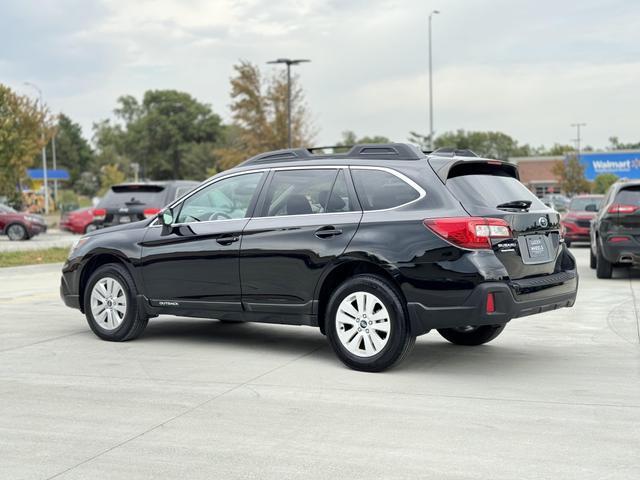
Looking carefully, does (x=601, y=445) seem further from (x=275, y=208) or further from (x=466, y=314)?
(x=275, y=208)

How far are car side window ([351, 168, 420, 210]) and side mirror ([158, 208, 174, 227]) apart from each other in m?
2.00

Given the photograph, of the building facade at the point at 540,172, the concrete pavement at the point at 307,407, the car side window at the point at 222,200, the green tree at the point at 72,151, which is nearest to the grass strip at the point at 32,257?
the concrete pavement at the point at 307,407

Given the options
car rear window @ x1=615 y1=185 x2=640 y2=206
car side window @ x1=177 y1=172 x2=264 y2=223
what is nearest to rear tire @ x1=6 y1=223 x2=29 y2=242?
car rear window @ x1=615 y1=185 x2=640 y2=206

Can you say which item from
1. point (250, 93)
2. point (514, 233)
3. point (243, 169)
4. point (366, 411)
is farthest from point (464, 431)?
point (250, 93)

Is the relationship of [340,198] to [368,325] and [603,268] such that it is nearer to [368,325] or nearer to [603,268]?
[368,325]

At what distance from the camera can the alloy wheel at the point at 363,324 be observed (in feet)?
22.6

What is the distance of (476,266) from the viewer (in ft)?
21.5

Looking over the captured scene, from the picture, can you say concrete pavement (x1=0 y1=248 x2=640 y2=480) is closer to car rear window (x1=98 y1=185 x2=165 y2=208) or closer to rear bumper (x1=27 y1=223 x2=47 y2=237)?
car rear window (x1=98 y1=185 x2=165 y2=208)

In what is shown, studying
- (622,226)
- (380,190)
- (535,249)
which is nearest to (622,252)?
(622,226)

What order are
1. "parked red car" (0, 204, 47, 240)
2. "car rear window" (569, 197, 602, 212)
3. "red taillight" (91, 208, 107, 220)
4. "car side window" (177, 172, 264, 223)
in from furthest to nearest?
1. "parked red car" (0, 204, 47, 240)
2. "car rear window" (569, 197, 602, 212)
3. "red taillight" (91, 208, 107, 220)
4. "car side window" (177, 172, 264, 223)

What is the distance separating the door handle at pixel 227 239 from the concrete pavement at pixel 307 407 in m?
1.02

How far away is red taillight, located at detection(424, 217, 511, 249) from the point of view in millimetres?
6602

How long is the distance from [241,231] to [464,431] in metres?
3.20

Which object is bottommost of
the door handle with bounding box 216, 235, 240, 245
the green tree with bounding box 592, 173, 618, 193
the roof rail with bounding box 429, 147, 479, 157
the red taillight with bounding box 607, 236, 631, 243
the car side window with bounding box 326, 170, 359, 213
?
the green tree with bounding box 592, 173, 618, 193
